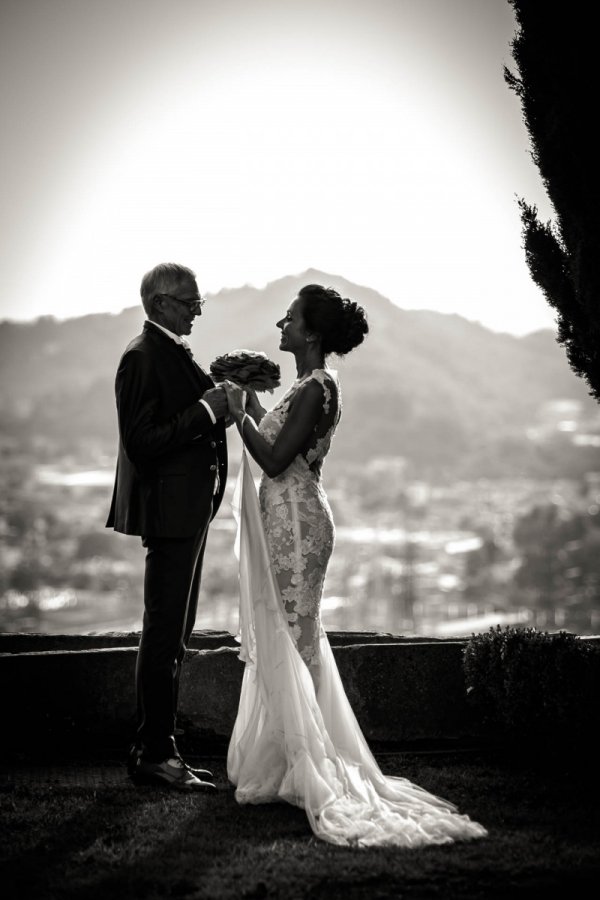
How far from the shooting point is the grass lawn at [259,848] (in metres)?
3.58

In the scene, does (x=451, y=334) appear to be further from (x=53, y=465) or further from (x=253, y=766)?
(x=253, y=766)

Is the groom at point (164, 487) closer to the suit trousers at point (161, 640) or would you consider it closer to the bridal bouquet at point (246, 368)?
the suit trousers at point (161, 640)

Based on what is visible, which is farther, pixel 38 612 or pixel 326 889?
pixel 38 612

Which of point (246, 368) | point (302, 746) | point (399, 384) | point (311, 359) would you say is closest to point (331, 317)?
point (311, 359)

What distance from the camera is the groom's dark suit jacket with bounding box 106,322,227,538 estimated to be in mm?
5066

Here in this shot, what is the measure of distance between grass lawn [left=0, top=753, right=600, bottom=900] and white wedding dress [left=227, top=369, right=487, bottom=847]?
172mm

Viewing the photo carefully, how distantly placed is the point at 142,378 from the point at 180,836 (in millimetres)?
2157

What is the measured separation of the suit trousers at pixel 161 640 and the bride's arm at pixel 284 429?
1.80 ft

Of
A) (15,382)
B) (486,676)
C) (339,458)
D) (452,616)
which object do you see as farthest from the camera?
(339,458)

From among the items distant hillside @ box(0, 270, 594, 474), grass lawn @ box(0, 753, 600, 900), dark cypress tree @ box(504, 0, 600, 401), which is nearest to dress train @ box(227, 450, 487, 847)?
grass lawn @ box(0, 753, 600, 900)

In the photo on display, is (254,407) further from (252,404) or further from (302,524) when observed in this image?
(302,524)

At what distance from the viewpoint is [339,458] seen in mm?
37594

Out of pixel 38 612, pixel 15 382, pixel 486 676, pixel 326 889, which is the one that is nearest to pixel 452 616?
pixel 38 612

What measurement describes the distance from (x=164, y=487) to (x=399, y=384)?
3401 centimetres
